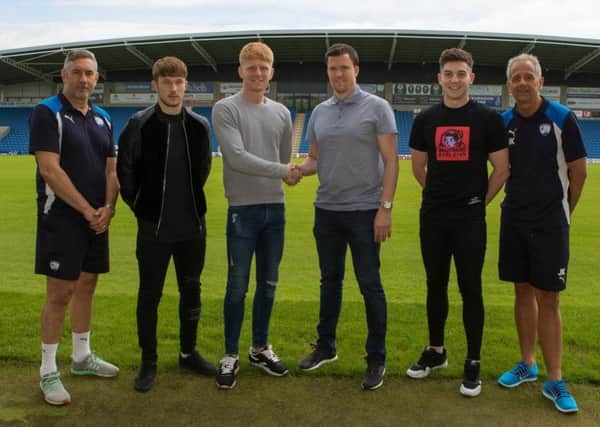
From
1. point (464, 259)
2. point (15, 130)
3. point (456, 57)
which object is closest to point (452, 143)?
point (456, 57)

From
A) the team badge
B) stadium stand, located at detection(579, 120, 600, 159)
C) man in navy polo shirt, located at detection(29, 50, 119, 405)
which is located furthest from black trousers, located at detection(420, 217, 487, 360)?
stadium stand, located at detection(579, 120, 600, 159)

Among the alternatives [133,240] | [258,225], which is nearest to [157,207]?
[258,225]

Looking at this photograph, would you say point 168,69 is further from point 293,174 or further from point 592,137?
point 592,137

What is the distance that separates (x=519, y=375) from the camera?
11.7 feet

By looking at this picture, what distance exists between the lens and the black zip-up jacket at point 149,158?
11.2ft

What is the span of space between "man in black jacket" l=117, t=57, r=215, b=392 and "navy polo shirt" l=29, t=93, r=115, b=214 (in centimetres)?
18

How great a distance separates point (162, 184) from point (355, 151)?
1241 mm

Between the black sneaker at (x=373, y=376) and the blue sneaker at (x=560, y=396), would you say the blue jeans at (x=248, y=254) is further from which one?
the blue sneaker at (x=560, y=396)

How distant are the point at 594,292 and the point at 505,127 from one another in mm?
3662

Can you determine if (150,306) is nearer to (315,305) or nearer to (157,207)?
(157,207)

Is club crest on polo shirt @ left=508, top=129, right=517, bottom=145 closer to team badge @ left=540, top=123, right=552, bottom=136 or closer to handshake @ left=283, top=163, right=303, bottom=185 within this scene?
team badge @ left=540, top=123, right=552, bottom=136

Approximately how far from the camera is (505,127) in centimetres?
344

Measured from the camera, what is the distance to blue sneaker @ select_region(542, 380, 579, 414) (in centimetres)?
313

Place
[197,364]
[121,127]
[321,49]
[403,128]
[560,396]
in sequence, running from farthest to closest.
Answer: [121,127] → [403,128] → [321,49] → [197,364] → [560,396]
